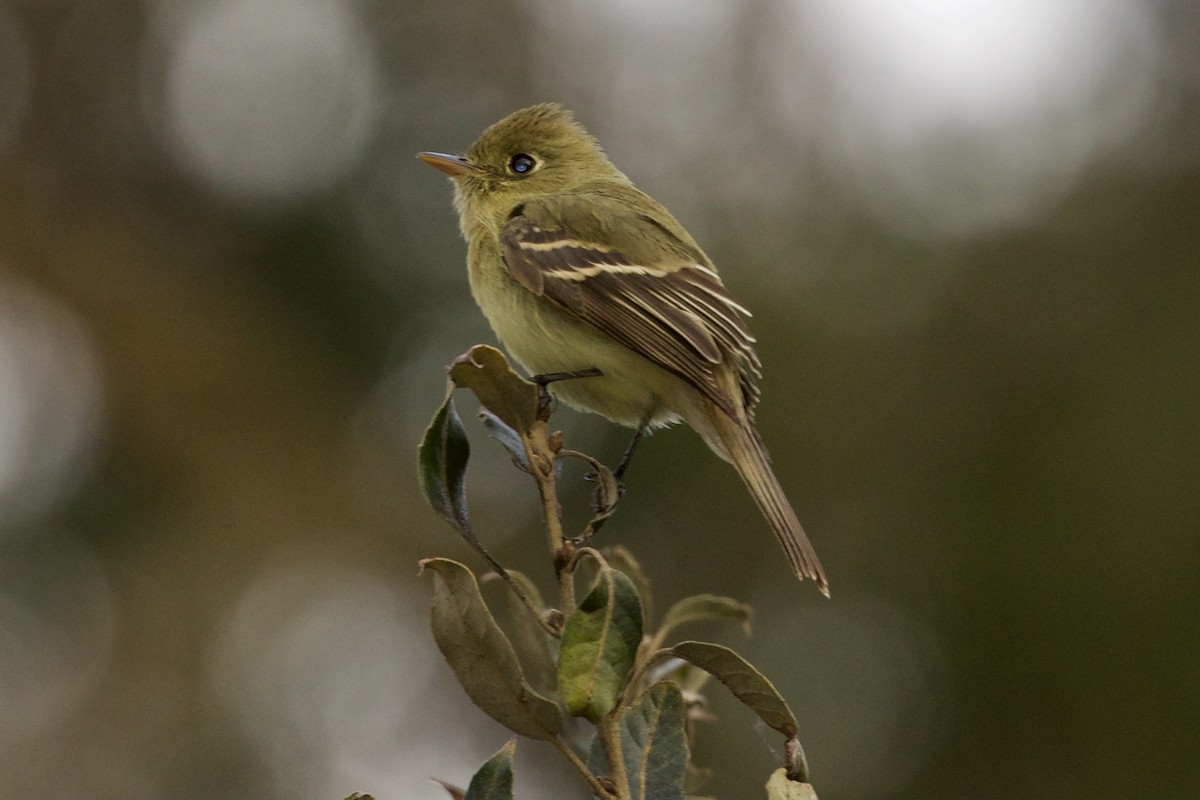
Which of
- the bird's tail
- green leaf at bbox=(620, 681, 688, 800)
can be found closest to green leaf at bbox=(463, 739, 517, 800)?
green leaf at bbox=(620, 681, 688, 800)

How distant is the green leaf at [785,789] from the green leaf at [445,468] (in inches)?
22.4

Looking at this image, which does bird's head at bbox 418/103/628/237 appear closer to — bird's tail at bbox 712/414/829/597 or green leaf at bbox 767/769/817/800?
bird's tail at bbox 712/414/829/597

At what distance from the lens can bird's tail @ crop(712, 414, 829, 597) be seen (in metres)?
2.98

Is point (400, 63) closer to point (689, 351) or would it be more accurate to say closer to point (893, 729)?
point (893, 729)

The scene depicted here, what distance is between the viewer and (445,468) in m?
1.95

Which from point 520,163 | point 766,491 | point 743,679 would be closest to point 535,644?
point 743,679

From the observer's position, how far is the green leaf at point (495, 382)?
2.07m

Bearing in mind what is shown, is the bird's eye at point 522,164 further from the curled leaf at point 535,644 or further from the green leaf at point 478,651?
the green leaf at point 478,651

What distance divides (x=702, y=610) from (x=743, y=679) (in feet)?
1.57

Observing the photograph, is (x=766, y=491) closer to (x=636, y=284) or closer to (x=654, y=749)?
(x=636, y=284)

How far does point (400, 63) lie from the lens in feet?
33.6

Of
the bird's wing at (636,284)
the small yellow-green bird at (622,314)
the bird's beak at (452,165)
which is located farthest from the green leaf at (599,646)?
the bird's beak at (452,165)

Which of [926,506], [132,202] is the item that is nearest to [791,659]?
[926,506]

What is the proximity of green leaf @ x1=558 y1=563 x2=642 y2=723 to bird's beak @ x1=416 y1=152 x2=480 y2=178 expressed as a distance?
289 centimetres
